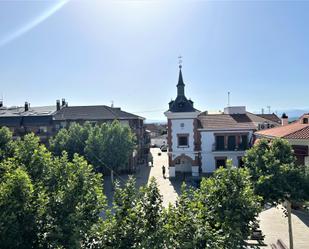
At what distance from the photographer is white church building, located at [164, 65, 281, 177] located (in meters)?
35.8

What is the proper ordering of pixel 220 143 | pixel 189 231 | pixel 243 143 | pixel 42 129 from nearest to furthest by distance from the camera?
pixel 189 231 < pixel 243 143 < pixel 220 143 < pixel 42 129

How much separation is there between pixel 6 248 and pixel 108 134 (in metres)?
24.3

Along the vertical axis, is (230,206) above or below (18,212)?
below

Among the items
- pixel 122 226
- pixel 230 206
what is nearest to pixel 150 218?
pixel 122 226

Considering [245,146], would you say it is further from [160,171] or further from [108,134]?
[108,134]

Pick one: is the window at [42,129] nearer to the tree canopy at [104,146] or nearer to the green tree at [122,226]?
the tree canopy at [104,146]

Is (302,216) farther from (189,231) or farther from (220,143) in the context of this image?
(189,231)

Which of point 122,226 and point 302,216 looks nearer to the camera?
point 122,226

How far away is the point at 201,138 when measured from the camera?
36.4m

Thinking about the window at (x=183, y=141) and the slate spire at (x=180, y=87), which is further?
the slate spire at (x=180, y=87)

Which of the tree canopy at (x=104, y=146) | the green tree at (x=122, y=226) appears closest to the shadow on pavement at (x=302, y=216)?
the green tree at (x=122, y=226)

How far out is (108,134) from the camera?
32.1 meters

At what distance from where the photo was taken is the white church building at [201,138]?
35.8m

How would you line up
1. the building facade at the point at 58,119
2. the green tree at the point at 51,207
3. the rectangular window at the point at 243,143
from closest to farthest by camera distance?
the green tree at the point at 51,207 < the rectangular window at the point at 243,143 < the building facade at the point at 58,119
